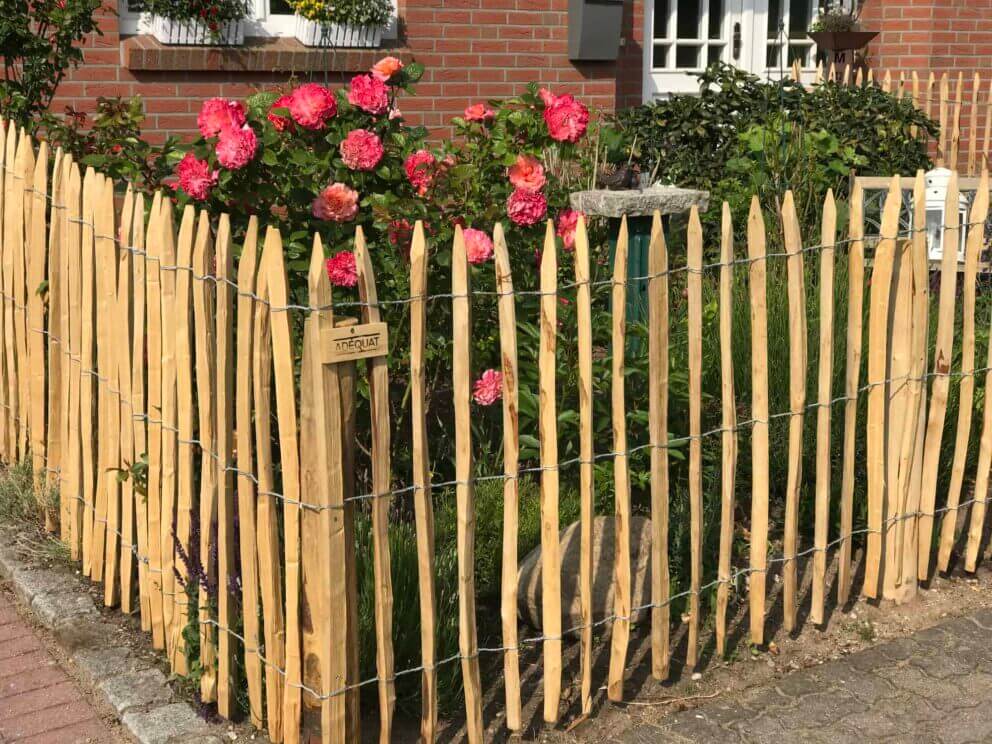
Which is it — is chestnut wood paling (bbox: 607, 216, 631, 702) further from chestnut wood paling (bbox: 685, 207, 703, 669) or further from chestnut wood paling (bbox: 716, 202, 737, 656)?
Result: chestnut wood paling (bbox: 716, 202, 737, 656)

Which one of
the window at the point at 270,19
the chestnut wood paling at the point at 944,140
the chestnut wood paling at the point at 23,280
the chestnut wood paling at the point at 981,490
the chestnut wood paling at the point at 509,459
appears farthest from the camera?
the chestnut wood paling at the point at 944,140

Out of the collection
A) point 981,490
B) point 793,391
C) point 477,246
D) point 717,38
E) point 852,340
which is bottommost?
point 981,490

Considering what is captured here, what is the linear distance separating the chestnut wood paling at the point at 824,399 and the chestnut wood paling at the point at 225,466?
5.32 ft

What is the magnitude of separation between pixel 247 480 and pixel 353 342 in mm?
497

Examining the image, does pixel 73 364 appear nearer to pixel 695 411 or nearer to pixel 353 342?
pixel 353 342

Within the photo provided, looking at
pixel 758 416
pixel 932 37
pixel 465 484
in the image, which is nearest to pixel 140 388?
pixel 465 484

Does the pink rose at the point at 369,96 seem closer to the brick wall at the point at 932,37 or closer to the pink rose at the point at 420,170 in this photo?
the pink rose at the point at 420,170

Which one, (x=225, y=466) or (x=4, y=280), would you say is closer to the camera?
(x=225, y=466)

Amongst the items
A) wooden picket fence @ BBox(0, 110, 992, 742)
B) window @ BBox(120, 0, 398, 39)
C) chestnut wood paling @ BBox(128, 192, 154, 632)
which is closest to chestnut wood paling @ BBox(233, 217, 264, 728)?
wooden picket fence @ BBox(0, 110, 992, 742)

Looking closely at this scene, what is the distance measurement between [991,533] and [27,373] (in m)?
3.41

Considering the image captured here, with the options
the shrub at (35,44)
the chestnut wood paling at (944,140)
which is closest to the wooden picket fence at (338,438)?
the shrub at (35,44)

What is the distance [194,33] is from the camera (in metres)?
7.73

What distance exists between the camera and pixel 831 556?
4363mm

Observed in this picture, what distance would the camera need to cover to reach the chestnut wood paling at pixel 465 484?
301 cm
